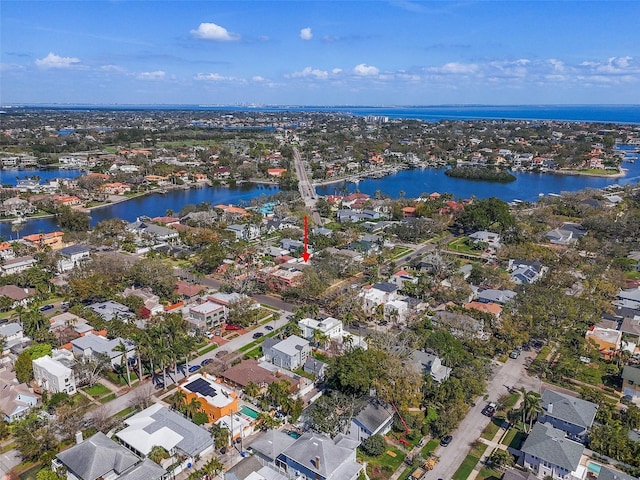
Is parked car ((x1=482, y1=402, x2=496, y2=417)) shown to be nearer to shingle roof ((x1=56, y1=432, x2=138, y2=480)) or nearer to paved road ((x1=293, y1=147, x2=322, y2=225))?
shingle roof ((x1=56, y1=432, x2=138, y2=480))

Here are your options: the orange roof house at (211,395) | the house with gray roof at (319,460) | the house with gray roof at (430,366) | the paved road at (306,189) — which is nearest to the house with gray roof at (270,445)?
the house with gray roof at (319,460)

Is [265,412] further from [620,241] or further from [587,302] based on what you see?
[620,241]

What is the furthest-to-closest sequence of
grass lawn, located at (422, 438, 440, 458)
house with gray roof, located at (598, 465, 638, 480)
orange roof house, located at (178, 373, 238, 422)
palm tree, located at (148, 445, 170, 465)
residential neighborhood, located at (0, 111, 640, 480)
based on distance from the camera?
orange roof house, located at (178, 373, 238, 422)
grass lawn, located at (422, 438, 440, 458)
residential neighborhood, located at (0, 111, 640, 480)
palm tree, located at (148, 445, 170, 465)
house with gray roof, located at (598, 465, 638, 480)

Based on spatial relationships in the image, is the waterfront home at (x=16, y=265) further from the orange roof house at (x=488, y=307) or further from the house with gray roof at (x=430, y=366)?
the orange roof house at (x=488, y=307)

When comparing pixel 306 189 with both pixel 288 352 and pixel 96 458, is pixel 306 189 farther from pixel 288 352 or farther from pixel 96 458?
pixel 96 458

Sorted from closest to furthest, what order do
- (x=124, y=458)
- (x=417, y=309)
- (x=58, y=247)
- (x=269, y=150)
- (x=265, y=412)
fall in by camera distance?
(x=124, y=458) → (x=265, y=412) → (x=417, y=309) → (x=58, y=247) → (x=269, y=150)

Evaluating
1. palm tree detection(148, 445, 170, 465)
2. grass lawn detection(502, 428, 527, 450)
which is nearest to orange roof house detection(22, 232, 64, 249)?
palm tree detection(148, 445, 170, 465)

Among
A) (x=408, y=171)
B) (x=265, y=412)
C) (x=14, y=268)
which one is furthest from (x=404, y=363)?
(x=408, y=171)
